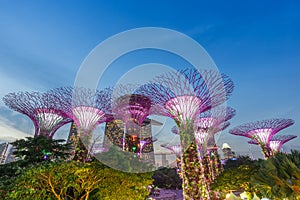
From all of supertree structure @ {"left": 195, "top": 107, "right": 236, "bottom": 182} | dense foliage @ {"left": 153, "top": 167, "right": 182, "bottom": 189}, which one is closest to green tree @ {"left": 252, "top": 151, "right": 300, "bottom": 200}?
supertree structure @ {"left": 195, "top": 107, "right": 236, "bottom": 182}

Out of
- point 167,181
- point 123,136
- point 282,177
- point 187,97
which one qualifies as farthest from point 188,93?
point 167,181

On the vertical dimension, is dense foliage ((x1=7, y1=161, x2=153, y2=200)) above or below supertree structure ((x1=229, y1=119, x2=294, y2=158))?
below

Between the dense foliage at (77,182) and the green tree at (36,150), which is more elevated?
the green tree at (36,150)

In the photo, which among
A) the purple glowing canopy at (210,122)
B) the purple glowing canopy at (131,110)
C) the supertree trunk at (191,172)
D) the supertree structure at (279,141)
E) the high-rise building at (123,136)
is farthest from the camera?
the supertree structure at (279,141)

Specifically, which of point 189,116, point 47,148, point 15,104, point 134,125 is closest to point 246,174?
point 189,116

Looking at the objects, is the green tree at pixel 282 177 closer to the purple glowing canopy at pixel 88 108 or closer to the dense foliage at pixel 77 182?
→ the dense foliage at pixel 77 182

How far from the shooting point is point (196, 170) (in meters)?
8.11

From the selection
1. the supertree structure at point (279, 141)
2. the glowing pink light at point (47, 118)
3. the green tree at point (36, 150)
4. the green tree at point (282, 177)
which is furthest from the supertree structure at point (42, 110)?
the supertree structure at point (279, 141)

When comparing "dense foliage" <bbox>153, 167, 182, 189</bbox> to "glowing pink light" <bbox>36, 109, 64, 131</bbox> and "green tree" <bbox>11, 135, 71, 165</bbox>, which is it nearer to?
"glowing pink light" <bbox>36, 109, 64, 131</bbox>

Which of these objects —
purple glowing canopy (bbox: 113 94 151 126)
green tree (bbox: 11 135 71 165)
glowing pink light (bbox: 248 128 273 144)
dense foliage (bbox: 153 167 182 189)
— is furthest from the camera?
dense foliage (bbox: 153 167 182 189)

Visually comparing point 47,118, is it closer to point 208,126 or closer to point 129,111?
point 129,111

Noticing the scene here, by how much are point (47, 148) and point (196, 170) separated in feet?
20.9

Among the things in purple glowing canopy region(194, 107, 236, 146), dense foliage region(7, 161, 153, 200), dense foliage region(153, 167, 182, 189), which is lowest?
dense foliage region(7, 161, 153, 200)

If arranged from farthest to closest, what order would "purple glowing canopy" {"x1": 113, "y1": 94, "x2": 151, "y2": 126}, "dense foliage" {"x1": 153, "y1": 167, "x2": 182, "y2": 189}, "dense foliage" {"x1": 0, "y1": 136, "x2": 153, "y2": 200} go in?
"dense foliage" {"x1": 153, "y1": 167, "x2": 182, "y2": 189}
"purple glowing canopy" {"x1": 113, "y1": 94, "x2": 151, "y2": 126}
"dense foliage" {"x1": 0, "y1": 136, "x2": 153, "y2": 200}
